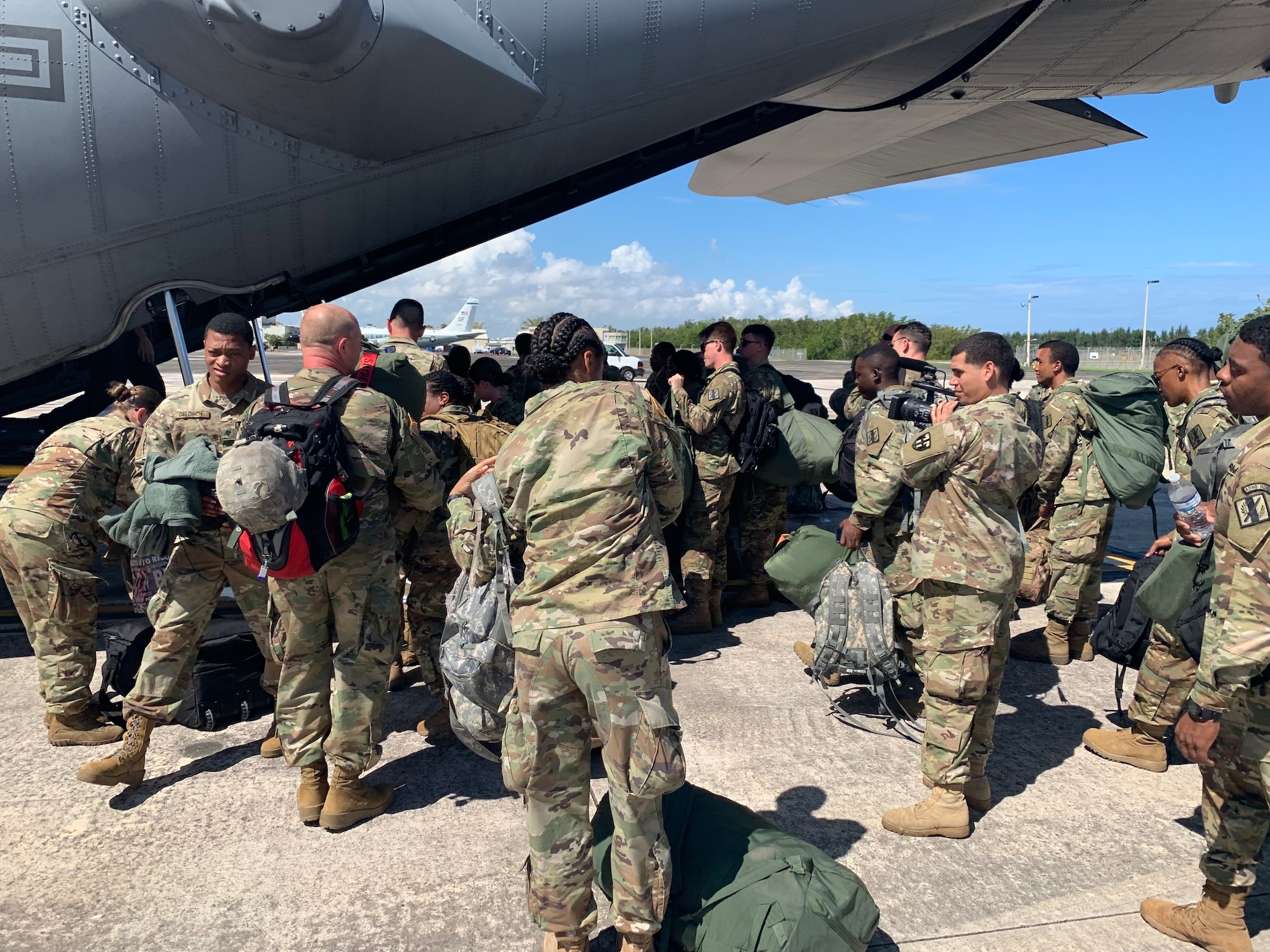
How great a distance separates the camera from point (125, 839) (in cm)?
329

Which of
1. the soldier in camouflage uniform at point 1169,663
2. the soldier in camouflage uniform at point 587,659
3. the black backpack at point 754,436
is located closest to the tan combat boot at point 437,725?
the soldier in camouflage uniform at point 587,659

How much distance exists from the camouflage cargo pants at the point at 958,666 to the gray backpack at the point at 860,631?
20.7 inches

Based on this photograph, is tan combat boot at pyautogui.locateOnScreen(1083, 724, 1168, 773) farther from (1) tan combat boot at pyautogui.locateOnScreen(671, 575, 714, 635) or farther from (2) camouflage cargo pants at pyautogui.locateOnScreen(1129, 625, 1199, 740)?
(1) tan combat boot at pyautogui.locateOnScreen(671, 575, 714, 635)

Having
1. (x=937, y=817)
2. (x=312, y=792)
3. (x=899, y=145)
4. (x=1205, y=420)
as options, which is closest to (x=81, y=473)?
(x=312, y=792)

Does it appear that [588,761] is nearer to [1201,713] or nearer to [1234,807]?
[1201,713]

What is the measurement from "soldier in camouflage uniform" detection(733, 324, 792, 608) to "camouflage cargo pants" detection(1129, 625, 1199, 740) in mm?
2795

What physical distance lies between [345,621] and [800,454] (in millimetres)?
3700

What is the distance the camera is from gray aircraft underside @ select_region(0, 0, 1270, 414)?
14.9 feet

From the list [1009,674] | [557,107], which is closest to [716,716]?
[1009,674]

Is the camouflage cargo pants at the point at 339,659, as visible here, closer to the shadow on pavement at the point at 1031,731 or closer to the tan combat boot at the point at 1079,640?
the shadow on pavement at the point at 1031,731

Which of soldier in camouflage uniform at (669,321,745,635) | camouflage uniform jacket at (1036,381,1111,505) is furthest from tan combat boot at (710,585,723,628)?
camouflage uniform jacket at (1036,381,1111,505)

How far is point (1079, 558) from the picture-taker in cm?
512

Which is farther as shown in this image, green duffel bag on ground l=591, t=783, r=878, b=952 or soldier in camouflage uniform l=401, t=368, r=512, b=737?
soldier in camouflage uniform l=401, t=368, r=512, b=737

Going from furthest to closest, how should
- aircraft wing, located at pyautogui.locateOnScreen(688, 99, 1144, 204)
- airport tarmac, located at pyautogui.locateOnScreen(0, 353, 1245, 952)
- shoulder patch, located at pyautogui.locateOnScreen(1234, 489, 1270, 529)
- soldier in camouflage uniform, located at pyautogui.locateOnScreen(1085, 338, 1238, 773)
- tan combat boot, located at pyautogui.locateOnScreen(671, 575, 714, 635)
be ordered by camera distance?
aircraft wing, located at pyautogui.locateOnScreen(688, 99, 1144, 204)
tan combat boot, located at pyautogui.locateOnScreen(671, 575, 714, 635)
soldier in camouflage uniform, located at pyautogui.locateOnScreen(1085, 338, 1238, 773)
airport tarmac, located at pyautogui.locateOnScreen(0, 353, 1245, 952)
shoulder patch, located at pyautogui.locateOnScreen(1234, 489, 1270, 529)
